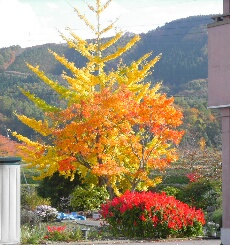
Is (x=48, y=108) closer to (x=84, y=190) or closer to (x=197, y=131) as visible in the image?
(x=84, y=190)

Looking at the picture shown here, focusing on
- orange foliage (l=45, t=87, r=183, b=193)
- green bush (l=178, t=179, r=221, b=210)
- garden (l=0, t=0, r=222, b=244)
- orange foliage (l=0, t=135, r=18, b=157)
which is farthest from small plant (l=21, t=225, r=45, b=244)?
orange foliage (l=0, t=135, r=18, b=157)

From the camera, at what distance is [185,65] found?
370ft

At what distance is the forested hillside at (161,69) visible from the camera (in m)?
85.6

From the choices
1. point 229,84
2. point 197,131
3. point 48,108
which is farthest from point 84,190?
point 197,131

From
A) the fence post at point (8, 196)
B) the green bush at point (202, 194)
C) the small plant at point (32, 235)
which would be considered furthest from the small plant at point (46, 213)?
the fence post at point (8, 196)

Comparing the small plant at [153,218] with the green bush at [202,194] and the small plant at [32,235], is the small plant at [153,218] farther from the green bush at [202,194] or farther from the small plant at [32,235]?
the green bush at [202,194]

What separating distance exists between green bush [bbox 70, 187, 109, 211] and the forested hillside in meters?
39.8

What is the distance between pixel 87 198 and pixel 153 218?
13.1 m

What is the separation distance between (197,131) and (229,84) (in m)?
54.6

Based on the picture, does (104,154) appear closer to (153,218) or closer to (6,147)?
(153,218)

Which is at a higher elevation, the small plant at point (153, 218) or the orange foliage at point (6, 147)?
the orange foliage at point (6, 147)

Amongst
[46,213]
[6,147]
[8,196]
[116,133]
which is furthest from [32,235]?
[6,147]

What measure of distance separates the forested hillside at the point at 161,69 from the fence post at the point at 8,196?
56524mm

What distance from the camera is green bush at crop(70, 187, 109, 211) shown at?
1277 inches
